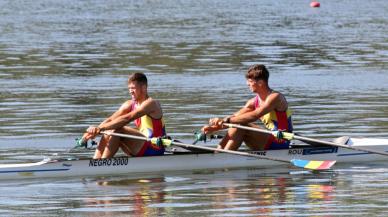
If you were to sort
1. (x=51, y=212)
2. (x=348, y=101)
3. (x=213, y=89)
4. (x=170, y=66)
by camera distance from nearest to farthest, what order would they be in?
(x=51, y=212) → (x=348, y=101) → (x=213, y=89) → (x=170, y=66)

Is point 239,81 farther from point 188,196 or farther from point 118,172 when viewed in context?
point 188,196

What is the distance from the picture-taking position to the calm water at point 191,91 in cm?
1614

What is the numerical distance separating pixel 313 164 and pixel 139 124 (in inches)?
109

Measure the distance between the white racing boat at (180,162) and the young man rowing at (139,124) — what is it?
24 cm

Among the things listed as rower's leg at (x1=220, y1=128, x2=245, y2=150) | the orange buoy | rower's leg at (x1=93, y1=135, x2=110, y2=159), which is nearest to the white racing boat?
rower's leg at (x1=220, y1=128, x2=245, y2=150)

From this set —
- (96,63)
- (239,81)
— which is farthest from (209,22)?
(239,81)

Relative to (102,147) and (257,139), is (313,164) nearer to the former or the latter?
(257,139)

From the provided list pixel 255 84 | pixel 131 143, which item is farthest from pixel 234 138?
pixel 131 143

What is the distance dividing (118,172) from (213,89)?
42.5ft

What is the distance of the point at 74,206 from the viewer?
51.7ft

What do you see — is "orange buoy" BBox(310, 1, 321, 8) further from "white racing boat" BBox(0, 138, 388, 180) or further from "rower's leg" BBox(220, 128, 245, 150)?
"rower's leg" BBox(220, 128, 245, 150)

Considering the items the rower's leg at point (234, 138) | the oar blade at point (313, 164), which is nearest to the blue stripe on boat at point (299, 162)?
the oar blade at point (313, 164)

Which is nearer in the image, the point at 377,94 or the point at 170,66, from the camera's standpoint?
the point at 377,94

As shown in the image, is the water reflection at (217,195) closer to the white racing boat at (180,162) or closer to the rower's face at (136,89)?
the white racing boat at (180,162)
